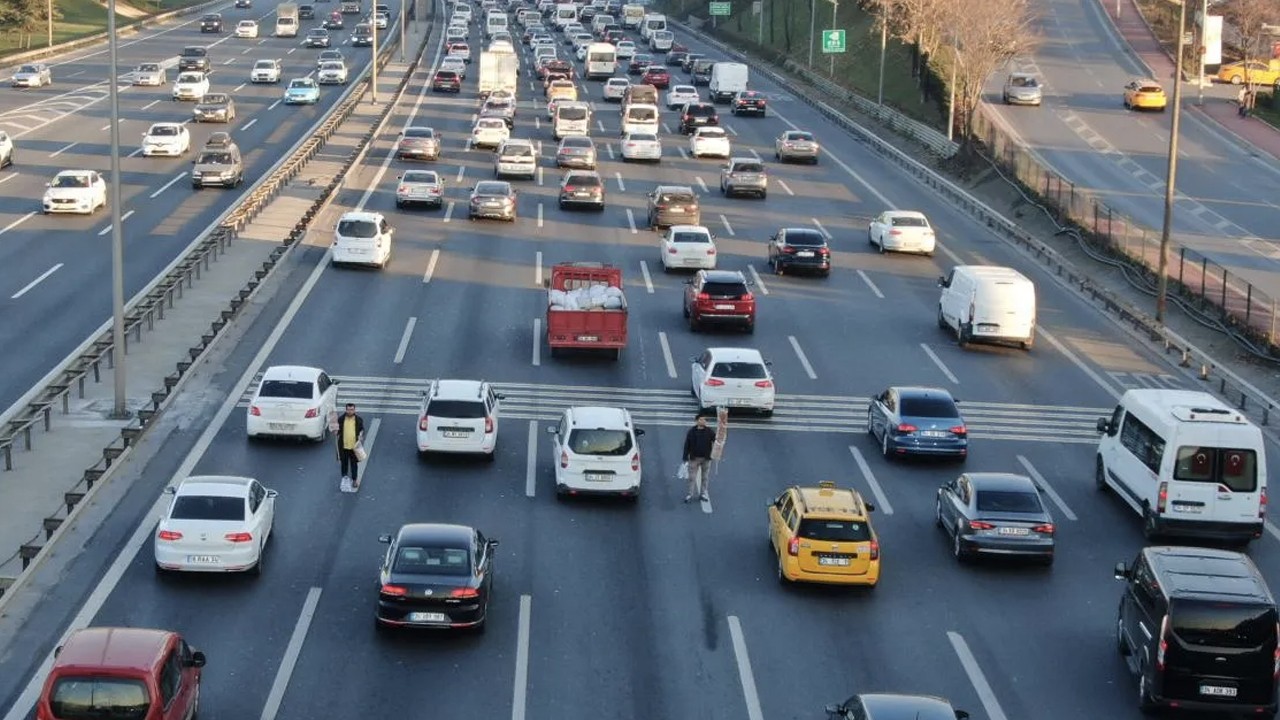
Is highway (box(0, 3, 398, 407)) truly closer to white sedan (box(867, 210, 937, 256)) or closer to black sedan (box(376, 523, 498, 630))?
black sedan (box(376, 523, 498, 630))

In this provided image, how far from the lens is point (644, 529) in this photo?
3183cm

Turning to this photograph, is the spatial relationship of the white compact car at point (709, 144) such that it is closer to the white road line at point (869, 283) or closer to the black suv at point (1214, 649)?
the white road line at point (869, 283)

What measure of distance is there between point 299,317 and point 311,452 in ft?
38.9

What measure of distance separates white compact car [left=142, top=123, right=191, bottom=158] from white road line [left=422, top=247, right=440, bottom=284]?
73.9 feet

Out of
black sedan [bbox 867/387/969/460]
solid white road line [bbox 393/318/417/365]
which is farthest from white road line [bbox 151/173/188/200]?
black sedan [bbox 867/387/969/460]

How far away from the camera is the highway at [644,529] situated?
24.7m

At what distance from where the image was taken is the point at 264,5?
161m

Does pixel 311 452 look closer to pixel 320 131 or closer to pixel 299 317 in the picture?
pixel 299 317

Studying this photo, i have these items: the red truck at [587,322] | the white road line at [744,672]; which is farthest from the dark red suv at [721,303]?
the white road line at [744,672]

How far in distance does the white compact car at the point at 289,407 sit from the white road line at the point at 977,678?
14.4 m

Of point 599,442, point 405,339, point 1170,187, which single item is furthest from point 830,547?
point 1170,187

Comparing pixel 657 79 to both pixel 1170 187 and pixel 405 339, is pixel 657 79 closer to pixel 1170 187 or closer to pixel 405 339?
pixel 1170 187

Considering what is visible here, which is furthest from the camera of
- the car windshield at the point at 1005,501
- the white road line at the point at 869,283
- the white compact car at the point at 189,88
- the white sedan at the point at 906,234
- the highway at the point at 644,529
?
the white compact car at the point at 189,88

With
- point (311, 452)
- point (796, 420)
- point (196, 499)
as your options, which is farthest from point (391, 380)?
point (196, 499)
